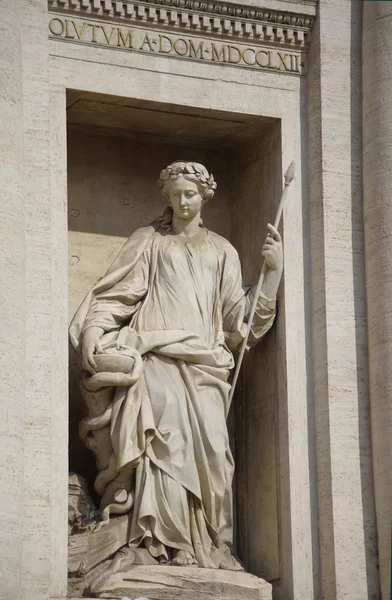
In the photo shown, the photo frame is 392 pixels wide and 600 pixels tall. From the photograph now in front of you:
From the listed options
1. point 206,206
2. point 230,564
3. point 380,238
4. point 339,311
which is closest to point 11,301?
point 230,564

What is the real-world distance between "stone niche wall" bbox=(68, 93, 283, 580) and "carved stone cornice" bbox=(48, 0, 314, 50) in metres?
0.61

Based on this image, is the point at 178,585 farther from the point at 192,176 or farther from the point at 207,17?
the point at 207,17

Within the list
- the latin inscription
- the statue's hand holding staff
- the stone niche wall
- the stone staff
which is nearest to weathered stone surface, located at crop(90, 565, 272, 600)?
the stone niche wall

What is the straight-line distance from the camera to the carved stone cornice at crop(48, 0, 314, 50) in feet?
47.1

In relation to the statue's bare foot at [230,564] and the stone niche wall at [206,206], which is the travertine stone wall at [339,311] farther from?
the statue's bare foot at [230,564]

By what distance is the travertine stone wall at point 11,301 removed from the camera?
1271 cm

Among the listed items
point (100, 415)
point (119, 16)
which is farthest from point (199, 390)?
point (119, 16)

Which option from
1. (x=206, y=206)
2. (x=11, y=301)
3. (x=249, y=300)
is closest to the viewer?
(x=11, y=301)

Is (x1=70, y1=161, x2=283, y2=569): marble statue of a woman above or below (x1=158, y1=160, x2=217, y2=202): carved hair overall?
below

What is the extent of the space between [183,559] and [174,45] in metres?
3.74

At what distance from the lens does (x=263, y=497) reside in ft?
47.3

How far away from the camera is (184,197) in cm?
1434

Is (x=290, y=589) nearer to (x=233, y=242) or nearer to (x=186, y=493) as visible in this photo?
(x=186, y=493)

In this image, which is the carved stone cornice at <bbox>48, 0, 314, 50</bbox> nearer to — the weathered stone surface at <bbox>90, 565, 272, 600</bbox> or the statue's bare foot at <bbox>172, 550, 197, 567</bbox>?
the statue's bare foot at <bbox>172, 550, 197, 567</bbox>
